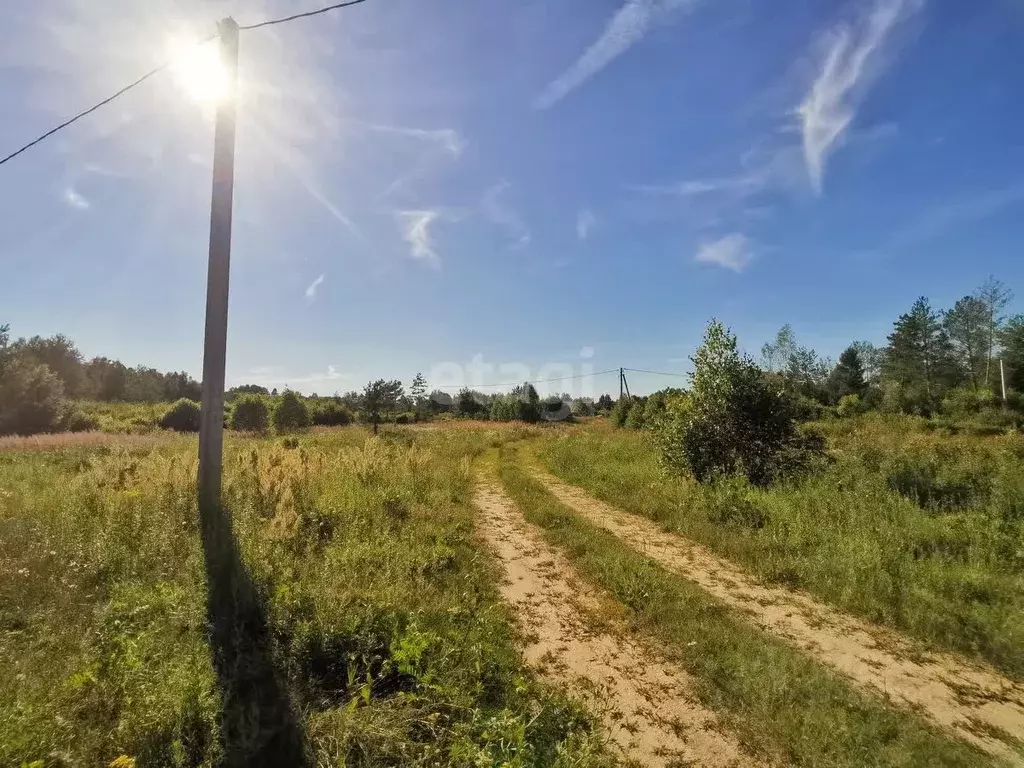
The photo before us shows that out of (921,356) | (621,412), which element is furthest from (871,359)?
(621,412)

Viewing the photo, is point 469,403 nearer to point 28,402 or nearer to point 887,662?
point 28,402

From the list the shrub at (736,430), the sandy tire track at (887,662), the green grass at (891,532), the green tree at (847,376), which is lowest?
the sandy tire track at (887,662)

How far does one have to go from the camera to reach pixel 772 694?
3578 millimetres

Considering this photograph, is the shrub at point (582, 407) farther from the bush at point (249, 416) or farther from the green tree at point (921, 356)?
the bush at point (249, 416)

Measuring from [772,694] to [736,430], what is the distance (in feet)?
26.7

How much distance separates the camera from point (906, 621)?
15.7 ft

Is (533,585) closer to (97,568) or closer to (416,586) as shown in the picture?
(416,586)

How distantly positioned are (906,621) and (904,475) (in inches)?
241

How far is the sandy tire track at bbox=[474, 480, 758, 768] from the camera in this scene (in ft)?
10.3

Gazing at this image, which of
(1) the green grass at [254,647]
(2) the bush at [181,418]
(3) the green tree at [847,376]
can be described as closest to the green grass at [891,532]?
(1) the green grass at [254,647]

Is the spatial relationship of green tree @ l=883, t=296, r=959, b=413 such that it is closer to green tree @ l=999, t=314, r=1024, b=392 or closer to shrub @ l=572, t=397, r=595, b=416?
green tree @ l=999, t=314, r=1024, b=392

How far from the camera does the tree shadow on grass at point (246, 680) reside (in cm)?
264

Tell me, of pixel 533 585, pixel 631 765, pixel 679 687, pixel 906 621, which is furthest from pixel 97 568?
pixel 906 621

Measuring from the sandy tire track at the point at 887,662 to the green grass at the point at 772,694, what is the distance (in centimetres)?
26
